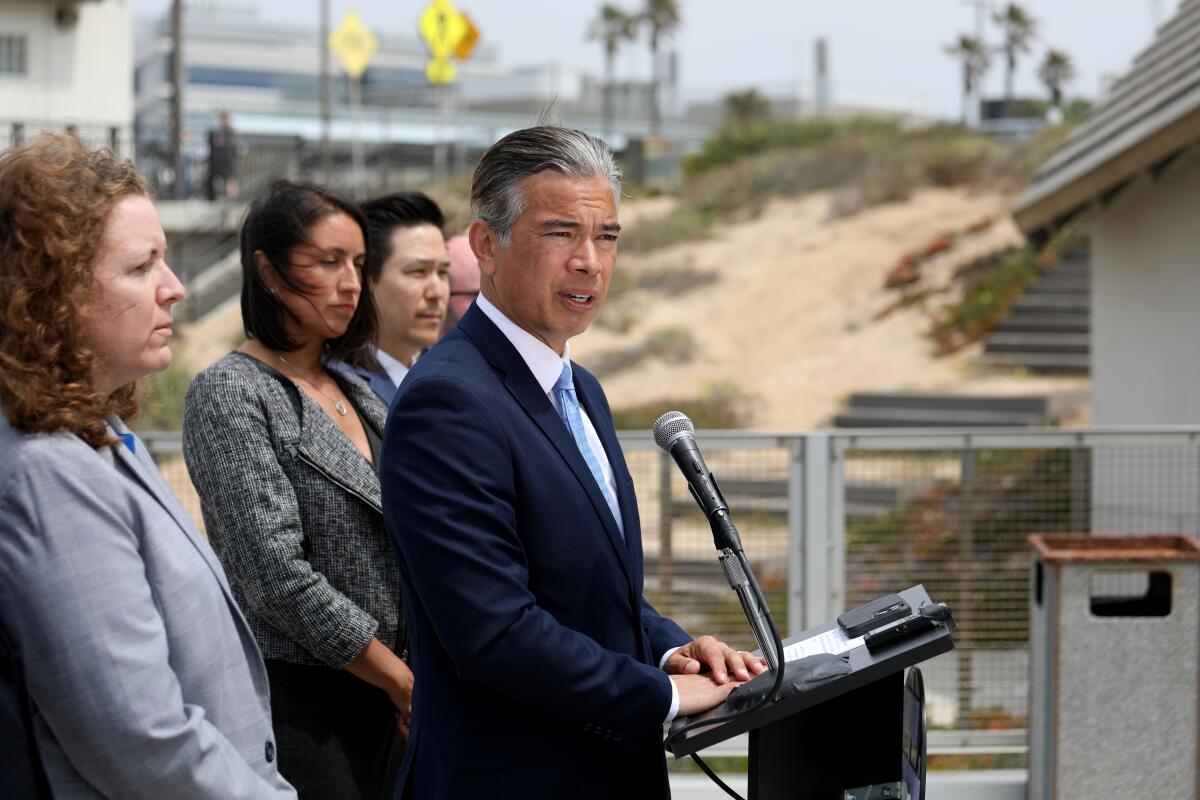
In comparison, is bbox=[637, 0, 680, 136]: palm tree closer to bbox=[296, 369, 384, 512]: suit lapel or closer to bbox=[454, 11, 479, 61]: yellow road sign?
bbox=[454, 11, 479, 61]: yellow road sign

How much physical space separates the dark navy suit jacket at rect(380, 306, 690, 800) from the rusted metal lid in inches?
112

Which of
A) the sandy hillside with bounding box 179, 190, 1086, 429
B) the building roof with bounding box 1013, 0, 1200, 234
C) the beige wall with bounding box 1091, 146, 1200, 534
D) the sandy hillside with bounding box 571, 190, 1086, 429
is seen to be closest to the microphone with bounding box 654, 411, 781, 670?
the building roof with bounding box 1013, 0, 1200, 234

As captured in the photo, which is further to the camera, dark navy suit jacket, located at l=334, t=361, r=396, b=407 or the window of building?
the window of building

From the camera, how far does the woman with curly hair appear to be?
2127mm

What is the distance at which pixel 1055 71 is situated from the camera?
204 feet

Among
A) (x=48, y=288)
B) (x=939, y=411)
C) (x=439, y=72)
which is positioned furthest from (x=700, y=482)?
(x=439, y=72)

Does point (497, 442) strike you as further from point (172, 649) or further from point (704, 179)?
point (704, 179)

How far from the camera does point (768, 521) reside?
579cm

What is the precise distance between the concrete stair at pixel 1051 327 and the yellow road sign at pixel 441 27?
1379 centimetres

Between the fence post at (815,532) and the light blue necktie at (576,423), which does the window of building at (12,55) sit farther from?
the light blue necktie at (576,423)

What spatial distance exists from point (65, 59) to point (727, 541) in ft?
99.9

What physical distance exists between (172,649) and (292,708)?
45.1 inches

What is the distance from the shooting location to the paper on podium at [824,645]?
8.32ft

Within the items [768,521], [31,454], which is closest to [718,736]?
[31,454]
